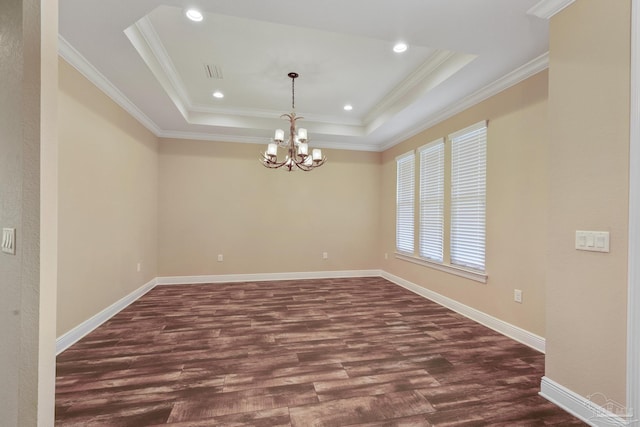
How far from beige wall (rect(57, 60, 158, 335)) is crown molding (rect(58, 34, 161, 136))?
0.06 metres

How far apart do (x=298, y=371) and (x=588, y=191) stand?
2.37 metres

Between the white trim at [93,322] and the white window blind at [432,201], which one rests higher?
the white window blind at [432,201]

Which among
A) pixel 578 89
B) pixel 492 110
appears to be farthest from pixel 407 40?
pixel 492 110

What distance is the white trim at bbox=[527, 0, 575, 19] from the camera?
1.88m

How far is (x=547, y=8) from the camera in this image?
6.43 feet

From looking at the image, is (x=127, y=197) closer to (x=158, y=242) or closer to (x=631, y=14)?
(x=158, y=242)

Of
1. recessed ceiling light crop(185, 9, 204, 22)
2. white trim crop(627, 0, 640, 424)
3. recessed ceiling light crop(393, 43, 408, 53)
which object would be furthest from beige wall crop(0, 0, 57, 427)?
white trim crop(627, 0, 640, 424)

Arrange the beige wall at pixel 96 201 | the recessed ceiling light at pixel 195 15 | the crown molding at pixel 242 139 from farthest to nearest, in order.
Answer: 1. the crown molding at pixel 242 139
2. the beige wall at pixel 96 201
3. the recessed ceiling light at pixel 195 15

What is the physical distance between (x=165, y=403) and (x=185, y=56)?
3.29 m

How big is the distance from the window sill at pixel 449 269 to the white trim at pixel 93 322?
4.38 metres

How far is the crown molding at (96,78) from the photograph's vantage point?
8.15 feet

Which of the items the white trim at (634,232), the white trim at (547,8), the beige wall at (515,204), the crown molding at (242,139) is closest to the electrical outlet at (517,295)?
the beige wall at (515,204)

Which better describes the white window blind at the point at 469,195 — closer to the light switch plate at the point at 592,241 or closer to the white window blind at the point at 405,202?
the white window blind at the point at 405,202

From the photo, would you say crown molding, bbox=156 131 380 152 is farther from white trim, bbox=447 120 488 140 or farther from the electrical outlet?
the electrical outlet
